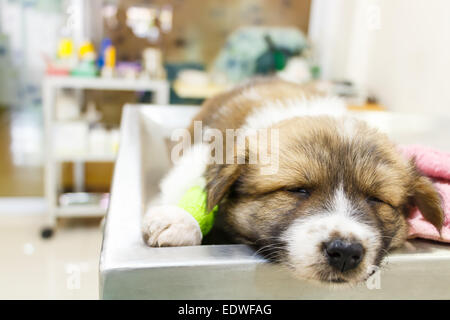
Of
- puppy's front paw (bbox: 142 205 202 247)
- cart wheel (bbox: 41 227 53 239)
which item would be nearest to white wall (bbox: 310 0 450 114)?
puppy's front paw (bbox: 142 205 202 247)

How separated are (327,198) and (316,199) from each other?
24mm

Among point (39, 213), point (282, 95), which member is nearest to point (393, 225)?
point (282, 95)

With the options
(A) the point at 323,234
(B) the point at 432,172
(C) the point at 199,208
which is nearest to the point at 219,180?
(C) the point at 199,208

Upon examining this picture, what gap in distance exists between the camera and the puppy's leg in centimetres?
76

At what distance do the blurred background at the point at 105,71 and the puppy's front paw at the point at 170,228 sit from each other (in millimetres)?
2159

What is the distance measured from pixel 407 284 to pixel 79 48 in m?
3.23

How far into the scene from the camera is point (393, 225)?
0.99m

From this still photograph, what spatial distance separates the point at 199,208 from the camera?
0.96m

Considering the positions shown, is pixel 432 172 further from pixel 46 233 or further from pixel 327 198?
pixel 46 233

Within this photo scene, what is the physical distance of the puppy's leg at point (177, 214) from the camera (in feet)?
2.51

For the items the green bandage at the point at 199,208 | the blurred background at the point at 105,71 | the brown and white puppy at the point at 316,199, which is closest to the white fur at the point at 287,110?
the brown and white puppy at the point at 316,199

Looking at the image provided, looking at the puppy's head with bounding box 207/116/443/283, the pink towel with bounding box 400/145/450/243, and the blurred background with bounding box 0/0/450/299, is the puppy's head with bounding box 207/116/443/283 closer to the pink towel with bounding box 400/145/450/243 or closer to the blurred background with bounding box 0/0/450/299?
the pink towel with bounding box 400/145/450/243

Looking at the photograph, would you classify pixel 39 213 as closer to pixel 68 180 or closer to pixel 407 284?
pixel 68 180

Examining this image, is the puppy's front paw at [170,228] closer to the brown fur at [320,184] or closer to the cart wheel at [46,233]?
the brown fur at [320,184]
